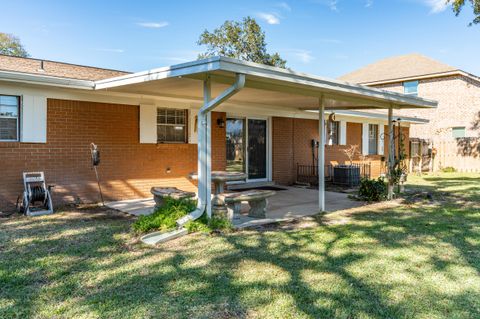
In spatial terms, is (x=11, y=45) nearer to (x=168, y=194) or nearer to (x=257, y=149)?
(x=257, y=149)

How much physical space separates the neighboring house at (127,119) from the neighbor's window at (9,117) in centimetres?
2

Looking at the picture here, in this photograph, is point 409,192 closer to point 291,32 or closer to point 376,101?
point 376,101

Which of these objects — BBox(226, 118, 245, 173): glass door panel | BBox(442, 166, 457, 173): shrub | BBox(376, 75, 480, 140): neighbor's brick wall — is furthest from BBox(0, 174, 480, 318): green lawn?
BBox(376, 75, 480, 140): neighbor's brick wall

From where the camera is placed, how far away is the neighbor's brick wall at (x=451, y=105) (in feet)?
66.6

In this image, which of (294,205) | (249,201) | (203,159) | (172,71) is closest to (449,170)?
(294,205)

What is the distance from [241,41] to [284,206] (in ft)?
71.6

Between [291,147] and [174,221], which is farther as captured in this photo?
[291,147]

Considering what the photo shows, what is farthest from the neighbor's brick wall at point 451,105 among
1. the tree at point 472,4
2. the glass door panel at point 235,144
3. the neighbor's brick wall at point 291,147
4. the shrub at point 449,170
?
the glass door panel at point 235,144

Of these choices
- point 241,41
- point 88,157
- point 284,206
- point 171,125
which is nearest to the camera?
point 88,157

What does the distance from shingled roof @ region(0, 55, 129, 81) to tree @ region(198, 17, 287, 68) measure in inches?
742

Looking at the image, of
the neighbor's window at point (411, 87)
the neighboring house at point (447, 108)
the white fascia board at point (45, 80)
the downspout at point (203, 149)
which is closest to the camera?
the downspout at point (203, 149)

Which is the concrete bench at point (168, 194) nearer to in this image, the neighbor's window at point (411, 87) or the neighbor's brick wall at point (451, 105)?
the neighbor's brick wall at point (451, 105)

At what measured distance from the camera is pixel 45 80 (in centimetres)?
688

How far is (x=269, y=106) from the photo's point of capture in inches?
431
